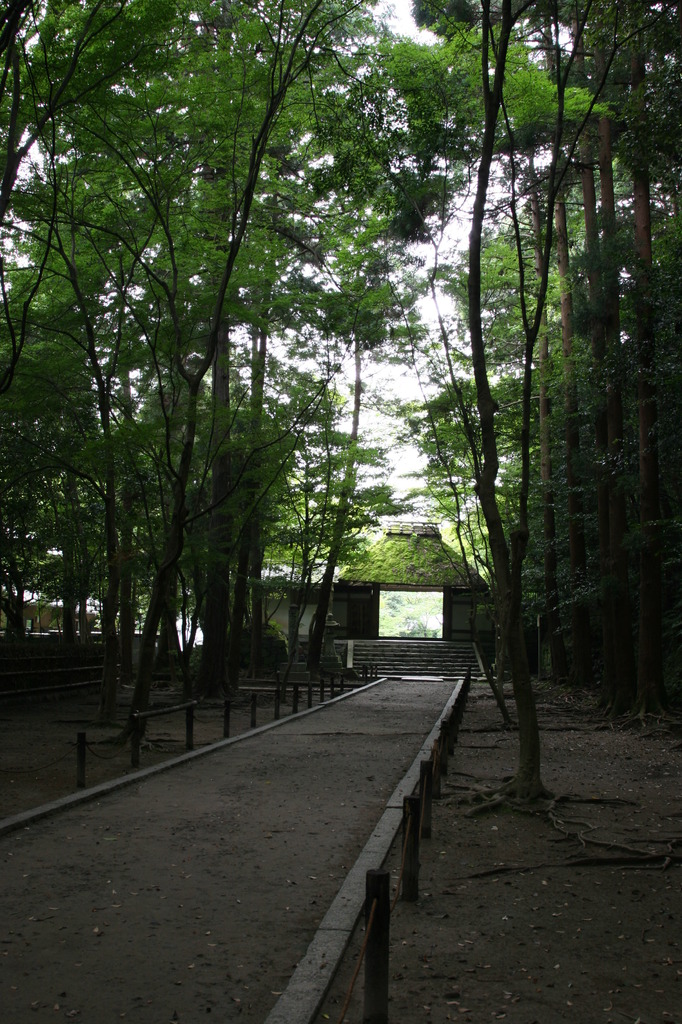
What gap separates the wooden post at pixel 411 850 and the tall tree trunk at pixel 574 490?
14278mm

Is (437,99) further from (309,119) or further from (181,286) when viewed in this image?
(181,286)

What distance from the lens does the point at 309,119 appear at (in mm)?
10547

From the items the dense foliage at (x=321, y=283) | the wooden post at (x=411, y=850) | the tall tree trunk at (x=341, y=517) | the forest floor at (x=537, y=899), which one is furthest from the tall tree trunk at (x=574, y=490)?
the wooden post at (x=411, y=850)

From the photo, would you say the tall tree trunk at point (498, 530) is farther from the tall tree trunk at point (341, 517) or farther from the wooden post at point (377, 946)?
the tall tree trunk at point (341, 517)

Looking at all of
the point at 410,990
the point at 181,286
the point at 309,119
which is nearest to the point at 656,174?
the point at 309,119

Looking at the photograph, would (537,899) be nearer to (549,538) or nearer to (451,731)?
(451,731)

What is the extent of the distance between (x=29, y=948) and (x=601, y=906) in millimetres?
3484

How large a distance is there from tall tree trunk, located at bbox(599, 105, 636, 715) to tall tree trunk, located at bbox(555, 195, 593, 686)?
2.57m

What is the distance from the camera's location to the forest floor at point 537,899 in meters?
3.94

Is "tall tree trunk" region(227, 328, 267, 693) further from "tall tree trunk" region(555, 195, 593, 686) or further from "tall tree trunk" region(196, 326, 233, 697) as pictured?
"tall tree trunk" region(555, 195, 593, 686)

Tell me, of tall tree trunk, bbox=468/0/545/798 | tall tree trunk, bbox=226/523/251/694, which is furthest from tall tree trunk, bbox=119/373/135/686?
tall tree trunk, bbox=468/0/545/798

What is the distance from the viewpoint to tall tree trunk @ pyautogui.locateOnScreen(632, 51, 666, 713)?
13.4m

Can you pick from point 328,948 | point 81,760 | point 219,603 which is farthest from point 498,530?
point 219,603

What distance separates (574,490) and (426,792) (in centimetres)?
1408
